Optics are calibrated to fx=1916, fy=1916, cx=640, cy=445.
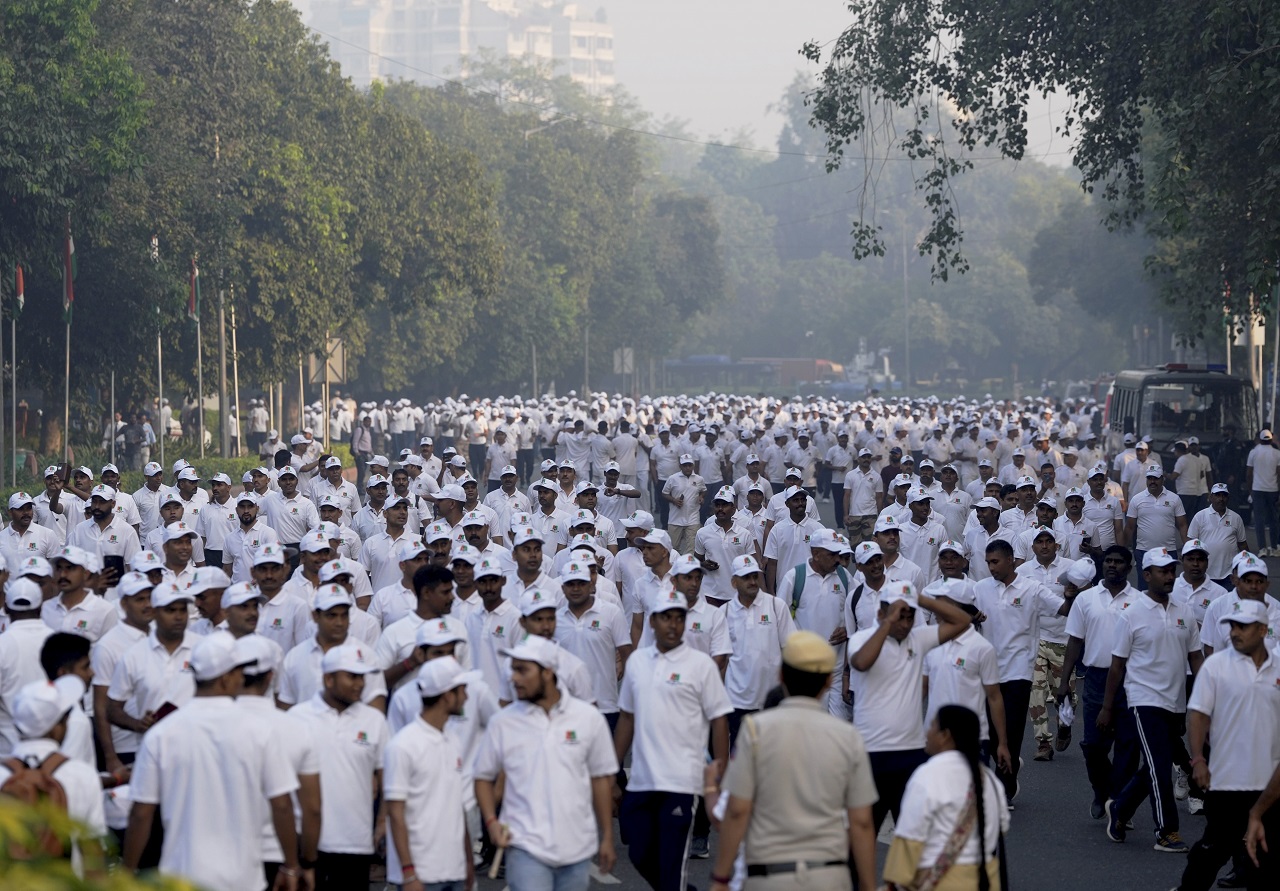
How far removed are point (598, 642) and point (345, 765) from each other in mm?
3121

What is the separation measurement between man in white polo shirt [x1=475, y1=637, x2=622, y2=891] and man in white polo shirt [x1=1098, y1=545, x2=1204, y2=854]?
4.00m

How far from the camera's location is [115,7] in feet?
110

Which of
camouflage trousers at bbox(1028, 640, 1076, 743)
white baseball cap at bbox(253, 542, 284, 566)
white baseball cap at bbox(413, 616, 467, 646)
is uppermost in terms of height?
white baseball cap at bbox(253, 542, 284, 566)

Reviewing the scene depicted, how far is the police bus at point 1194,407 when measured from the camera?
29.7m

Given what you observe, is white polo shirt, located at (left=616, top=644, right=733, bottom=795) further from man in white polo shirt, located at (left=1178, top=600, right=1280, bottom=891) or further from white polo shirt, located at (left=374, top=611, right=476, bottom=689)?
man in white polo shirt, located at (left=1178, top=600, right=1280, bottom=891)

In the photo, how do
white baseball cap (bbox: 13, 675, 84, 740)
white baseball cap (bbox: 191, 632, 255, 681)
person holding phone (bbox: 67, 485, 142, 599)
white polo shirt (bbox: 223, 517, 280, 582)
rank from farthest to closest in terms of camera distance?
person holding phone (bbox: 67, 485, 142, 599), white polo shirt (bbox: 223, 517, 280, 582), white baseball cap (bbox: 191, 632, 255, 681), white baseball cap (bbox: 13, 675, 84, 740)

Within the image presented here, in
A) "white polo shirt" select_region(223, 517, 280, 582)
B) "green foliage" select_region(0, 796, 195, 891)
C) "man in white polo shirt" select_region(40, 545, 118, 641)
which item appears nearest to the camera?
"green foliage" select_region(0, 796, 195, 891)

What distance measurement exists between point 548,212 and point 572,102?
53.7 meters

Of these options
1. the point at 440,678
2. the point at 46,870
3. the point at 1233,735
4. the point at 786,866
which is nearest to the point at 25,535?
the point at 440,678

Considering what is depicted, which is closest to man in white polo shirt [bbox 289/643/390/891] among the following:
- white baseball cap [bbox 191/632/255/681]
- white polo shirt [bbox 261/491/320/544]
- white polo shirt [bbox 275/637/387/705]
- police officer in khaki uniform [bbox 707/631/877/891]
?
white baseball cap [bbox 191/632/255/681]

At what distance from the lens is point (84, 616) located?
34.1 ft

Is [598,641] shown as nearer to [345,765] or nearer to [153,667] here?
[153,667]

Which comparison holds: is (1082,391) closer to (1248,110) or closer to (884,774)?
(1248,110)

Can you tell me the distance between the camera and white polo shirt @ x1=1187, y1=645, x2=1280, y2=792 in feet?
28.0
